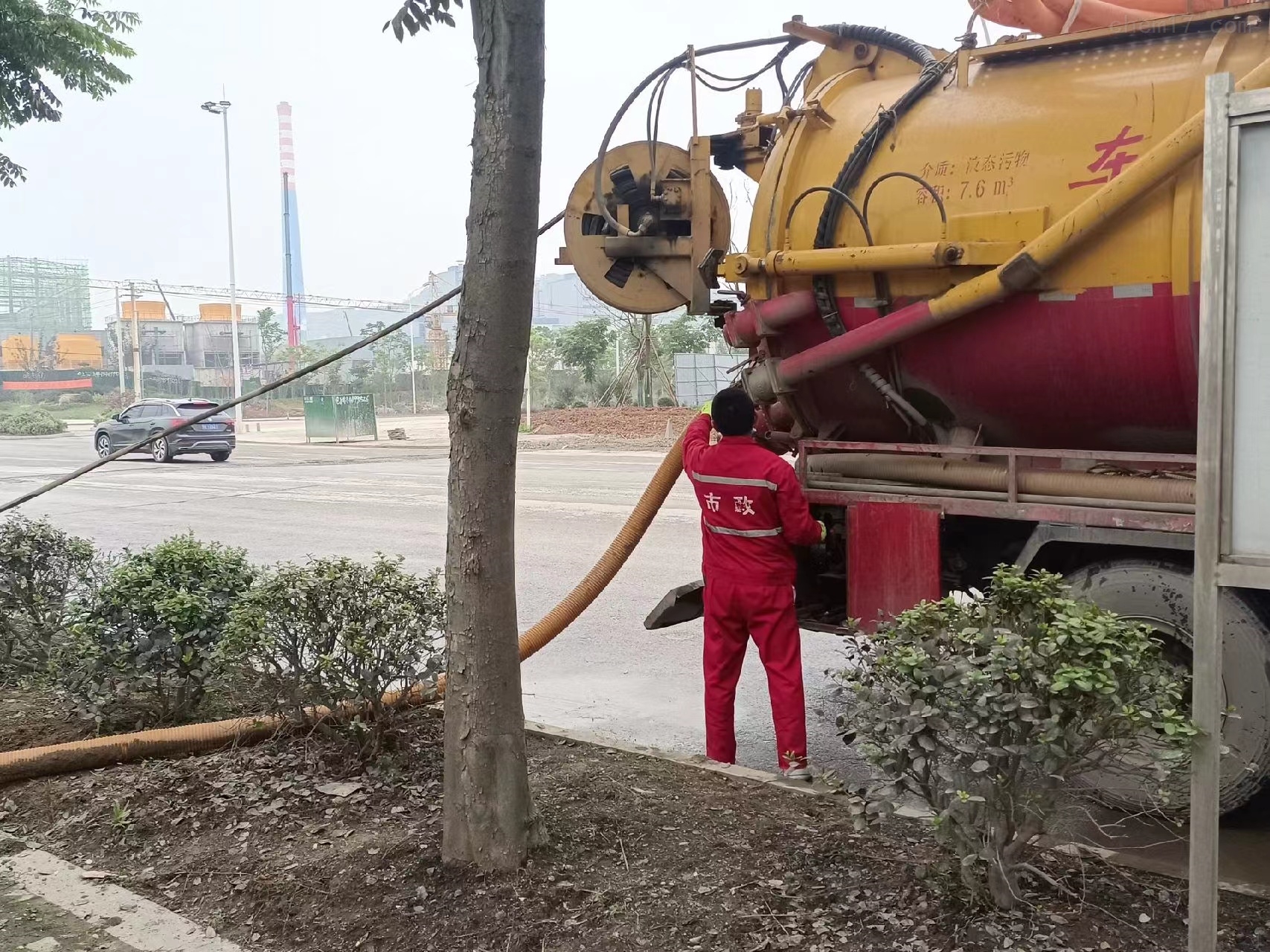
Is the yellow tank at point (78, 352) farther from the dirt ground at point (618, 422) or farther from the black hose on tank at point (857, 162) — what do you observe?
the black hose on tank at point (857, 162)

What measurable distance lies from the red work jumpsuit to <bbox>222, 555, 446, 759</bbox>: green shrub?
113 centimetres

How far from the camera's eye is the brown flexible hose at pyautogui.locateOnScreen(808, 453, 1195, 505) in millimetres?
3756

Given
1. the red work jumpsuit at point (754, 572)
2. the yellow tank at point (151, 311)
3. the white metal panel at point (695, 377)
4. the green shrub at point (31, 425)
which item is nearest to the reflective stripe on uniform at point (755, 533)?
the red work jumpsuit at point (754, 572)

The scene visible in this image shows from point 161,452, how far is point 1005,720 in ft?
79.5

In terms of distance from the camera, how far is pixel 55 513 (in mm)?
14250

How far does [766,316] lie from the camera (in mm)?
4723

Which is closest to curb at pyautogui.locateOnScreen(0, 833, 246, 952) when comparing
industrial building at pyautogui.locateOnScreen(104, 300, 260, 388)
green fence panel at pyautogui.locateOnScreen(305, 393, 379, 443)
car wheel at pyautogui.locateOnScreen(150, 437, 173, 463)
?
car wheel at pyautogui.locateOnScreen(150, 437, 173, 463)

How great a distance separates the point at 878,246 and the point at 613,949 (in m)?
2.84

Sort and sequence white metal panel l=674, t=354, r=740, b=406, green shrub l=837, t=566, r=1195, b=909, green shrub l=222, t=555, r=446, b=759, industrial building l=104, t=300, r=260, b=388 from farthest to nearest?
1. industrial building l=104, t=300, r=260, b=388
2. white metal panel l=674, t=354, r=740, b=406
3. green shrub l=222, t=555, r=446, b=759
4. green shrub l=837, t=566, r=1195, b=909

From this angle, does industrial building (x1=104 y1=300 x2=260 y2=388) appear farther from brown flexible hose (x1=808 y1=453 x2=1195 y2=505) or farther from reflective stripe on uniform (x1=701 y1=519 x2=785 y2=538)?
reflective stripe on uniform (x1=701 y1=519 x2=785 y2=538)

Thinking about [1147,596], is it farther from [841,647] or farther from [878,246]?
[841,647]

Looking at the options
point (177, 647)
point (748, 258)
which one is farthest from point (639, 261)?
point (177, 647)

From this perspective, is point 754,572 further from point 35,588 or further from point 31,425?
point 31,425

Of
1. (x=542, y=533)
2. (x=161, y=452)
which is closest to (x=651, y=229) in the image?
(x=542, y=533)
